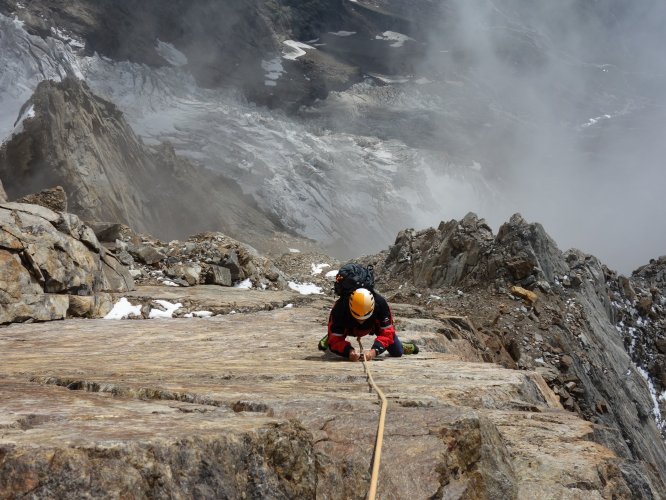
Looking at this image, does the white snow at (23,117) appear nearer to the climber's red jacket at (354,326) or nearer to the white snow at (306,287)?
the white snow at (306,287)

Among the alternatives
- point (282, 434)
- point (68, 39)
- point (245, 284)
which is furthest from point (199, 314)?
point (68, 39)

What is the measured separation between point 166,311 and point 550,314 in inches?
460

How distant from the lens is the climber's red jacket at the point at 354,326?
6965 mm

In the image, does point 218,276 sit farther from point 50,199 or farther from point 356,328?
point 356,328

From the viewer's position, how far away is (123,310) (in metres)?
11.8

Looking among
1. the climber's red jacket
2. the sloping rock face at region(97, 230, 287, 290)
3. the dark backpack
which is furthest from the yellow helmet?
the sloping rock face at region(97, 230, 287, 290)

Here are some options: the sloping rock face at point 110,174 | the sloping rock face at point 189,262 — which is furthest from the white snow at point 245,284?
the sloping rock face at point 110,174

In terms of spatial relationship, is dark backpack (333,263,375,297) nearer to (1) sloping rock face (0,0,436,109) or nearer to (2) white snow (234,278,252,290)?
(2) white snow (234,278,252,290)

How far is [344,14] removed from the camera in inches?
5812

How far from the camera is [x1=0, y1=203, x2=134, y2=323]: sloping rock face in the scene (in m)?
9.62

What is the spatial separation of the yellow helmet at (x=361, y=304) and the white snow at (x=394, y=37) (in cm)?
15103

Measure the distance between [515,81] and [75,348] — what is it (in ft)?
567

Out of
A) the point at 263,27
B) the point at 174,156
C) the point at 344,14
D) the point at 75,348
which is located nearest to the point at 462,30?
the point at 344,14

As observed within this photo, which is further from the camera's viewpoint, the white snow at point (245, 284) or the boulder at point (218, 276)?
the white snow at point (245, 284)
